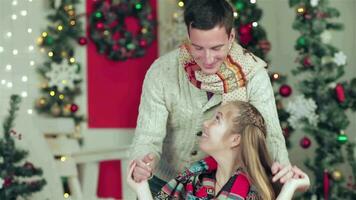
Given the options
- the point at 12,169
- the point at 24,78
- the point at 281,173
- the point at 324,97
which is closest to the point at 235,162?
the point at 281,173

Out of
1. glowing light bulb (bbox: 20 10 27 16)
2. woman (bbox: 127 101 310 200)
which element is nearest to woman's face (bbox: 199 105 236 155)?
woman (bbox: 127 101 310 200)

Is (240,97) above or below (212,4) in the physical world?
below

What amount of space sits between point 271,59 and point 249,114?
10.2 ft

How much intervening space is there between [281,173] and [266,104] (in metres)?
0.35

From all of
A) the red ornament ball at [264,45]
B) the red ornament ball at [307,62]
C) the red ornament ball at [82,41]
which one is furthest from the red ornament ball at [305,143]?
the red ornament ball at [82,41]

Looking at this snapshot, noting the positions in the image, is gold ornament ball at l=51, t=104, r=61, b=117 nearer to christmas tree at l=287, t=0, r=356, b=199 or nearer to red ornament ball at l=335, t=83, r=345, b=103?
christmas tree at l=287, t=0, r=356, b=199

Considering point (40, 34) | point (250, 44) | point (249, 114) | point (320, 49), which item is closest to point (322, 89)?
point (320, 49)

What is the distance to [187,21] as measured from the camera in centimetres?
270

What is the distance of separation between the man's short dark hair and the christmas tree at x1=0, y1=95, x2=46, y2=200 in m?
2.88

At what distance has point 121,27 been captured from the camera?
5.86 metres

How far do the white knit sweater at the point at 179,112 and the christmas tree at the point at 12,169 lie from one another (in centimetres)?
239

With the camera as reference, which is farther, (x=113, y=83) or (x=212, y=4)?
(x=113, y=83)

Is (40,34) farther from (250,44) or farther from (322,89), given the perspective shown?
(322,89)

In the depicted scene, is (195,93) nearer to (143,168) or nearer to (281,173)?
(143,168)
